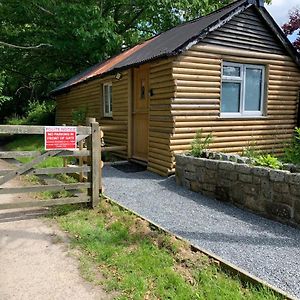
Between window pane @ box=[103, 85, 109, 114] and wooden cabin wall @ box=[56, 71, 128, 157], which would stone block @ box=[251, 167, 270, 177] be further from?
window pane @ box=[103, 85, 109, 114]

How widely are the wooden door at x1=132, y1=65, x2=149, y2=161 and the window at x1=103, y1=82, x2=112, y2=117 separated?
88.6 inches

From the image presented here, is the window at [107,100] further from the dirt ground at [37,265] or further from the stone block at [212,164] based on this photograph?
the dirt ground at [37,265]

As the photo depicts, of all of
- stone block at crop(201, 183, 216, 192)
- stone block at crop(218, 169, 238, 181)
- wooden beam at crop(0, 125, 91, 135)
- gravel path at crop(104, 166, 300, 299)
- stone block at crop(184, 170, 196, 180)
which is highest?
wooden beam at crop(0, 125, 91, 135)

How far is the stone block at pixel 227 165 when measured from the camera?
19.6ft

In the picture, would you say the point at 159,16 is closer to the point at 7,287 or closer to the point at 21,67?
the point at 21,67

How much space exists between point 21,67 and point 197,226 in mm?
23102

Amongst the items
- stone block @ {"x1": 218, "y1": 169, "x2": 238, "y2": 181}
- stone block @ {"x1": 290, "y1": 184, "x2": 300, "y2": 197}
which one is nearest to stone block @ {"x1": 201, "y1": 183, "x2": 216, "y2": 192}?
stone block @ {"x1": 218, "y1": 169, "x2": 238, "y2": 181}

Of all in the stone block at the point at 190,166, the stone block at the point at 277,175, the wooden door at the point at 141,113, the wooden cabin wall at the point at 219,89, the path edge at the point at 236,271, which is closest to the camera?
the path edge at the point at 236,271

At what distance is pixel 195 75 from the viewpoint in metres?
8.43

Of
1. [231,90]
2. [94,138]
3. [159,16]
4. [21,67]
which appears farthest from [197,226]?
[21,67]

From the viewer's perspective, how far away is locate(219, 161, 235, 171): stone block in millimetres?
5965

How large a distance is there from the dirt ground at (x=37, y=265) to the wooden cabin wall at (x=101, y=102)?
5.89 metres

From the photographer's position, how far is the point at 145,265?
3750 mm

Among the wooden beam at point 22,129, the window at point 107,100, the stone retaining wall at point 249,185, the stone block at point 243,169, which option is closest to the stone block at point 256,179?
the stone retaining wall at point 249,185
